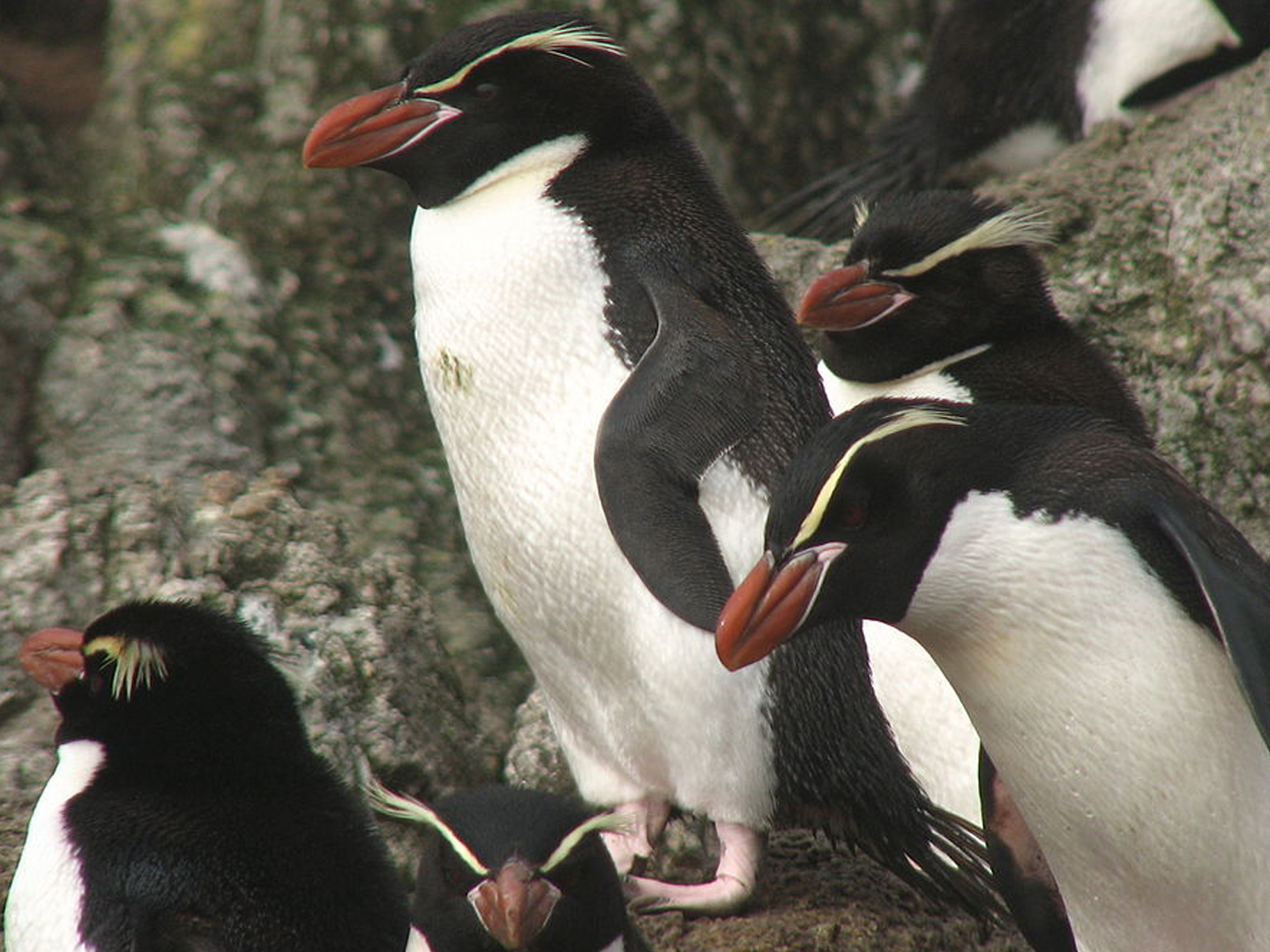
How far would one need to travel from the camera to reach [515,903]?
192 cm

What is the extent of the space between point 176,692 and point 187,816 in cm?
15

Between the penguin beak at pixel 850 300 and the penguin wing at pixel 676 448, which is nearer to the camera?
the penguin wing at pixel 676 448

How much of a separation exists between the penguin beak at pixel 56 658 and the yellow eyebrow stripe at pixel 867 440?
3.15 feet

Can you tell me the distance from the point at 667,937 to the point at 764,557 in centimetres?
80

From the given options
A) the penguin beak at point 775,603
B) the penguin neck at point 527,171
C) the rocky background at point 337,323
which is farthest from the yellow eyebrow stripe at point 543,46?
the penguin beak at point 775,603

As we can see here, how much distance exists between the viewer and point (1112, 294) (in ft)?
11.8

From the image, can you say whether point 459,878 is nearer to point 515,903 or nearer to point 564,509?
point 515,903

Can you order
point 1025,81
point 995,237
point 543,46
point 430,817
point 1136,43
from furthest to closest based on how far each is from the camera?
point 1025,81 → point 1136,43 → point 995,237 → point 543,46 → point 430,817

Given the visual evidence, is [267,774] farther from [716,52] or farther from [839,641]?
[716,52]

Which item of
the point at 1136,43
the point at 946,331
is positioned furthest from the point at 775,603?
the point at 1136,43

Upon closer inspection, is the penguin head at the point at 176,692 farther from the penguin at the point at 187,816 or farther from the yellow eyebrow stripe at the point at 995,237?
the yellow eyebrow stripe at the point at 995,237

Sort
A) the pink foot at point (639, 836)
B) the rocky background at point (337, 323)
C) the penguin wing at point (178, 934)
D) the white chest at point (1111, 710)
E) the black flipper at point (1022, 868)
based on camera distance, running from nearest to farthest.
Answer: the white chest at point (1111, 710) < the penguin wing at point (178, 934) < the black flipper at point (1022, 868) < the pink foot at point (639, 836) < the rocky background at point (337, 323)

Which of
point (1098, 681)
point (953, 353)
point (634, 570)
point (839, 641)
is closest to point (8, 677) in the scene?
point (634, 570)

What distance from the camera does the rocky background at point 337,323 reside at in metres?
2.96
